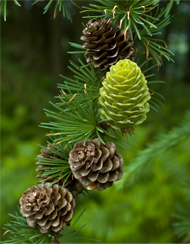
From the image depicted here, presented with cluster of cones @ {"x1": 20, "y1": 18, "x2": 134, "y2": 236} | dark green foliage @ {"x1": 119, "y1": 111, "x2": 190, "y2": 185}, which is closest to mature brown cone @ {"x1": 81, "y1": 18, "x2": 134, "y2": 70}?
cluster of cones @ {"x1": 20, "y1": 18, "x2": 134, "y2": 236}

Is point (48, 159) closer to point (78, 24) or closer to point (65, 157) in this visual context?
point (65, 157)

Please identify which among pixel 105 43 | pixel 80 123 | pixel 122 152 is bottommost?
pixel 122 152

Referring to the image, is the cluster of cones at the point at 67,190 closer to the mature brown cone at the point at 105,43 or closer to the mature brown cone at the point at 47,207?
Answer: the mature brown cone at the point at 47,207

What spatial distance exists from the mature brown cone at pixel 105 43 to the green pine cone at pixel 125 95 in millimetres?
52

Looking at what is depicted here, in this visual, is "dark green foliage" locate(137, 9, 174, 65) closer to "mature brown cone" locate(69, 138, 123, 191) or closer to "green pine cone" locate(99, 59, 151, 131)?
"green pine cone" locate(99, 59, 151, 131)

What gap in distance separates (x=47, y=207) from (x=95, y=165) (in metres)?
0.11

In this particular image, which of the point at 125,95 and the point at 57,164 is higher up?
the point at 125,95

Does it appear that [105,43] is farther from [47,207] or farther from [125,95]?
[47,207]

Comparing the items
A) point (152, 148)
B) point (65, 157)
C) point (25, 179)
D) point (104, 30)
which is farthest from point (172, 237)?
point (104, 30)

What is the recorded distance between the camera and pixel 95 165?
0.36 metres

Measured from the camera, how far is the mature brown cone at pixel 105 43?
15.2 inches

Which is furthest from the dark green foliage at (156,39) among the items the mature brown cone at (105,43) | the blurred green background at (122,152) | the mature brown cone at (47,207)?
the mature brown cone at (47,207)

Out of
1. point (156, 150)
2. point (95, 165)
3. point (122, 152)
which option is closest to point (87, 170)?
point (95, 165)

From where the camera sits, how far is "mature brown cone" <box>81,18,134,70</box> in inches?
15.2
